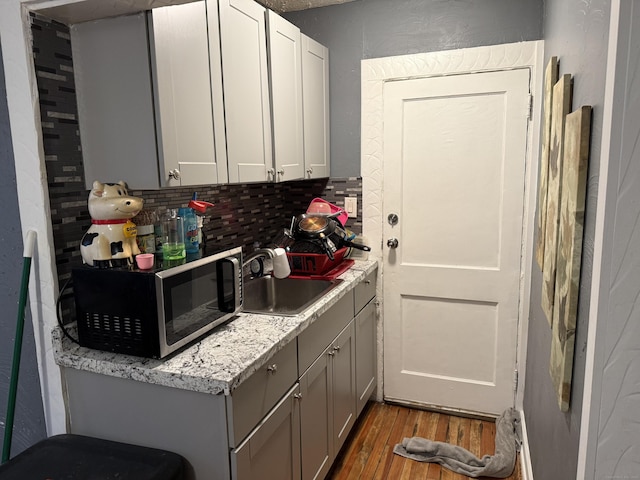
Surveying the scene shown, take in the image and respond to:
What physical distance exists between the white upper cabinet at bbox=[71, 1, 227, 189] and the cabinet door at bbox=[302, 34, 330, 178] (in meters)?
0.96

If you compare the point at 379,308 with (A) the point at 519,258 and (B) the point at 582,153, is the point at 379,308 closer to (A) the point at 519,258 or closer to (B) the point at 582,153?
(A) the point at 519,258

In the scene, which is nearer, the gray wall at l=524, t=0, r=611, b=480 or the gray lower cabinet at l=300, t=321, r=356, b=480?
the gray wall at l=524, t=0, r=611, b=480

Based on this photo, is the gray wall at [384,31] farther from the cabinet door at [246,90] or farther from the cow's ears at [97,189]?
the cow's ears at [97,189]

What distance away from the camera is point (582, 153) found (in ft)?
3.43

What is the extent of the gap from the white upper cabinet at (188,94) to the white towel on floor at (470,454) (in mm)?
1692

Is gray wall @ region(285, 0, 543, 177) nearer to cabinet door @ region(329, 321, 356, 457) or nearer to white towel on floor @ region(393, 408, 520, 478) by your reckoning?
cabinet door @ region(329, 321, 356, 457)

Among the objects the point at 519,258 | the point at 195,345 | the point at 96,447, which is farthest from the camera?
the point at 519,258

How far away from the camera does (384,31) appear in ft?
8.59

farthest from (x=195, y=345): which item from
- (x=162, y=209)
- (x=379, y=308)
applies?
(x=379, y=308)

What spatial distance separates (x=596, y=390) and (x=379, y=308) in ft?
6.29

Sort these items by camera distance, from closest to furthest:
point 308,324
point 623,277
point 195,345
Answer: point 623,277 → point 195,345 → point 308,324

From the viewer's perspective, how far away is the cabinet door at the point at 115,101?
1.45 m

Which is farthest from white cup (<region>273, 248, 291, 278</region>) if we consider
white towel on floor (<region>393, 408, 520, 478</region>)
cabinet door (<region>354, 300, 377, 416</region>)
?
white towel on floor (<region>393, 408, 520, 478</region>)

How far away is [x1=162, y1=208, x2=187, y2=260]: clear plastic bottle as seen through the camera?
1.52m
